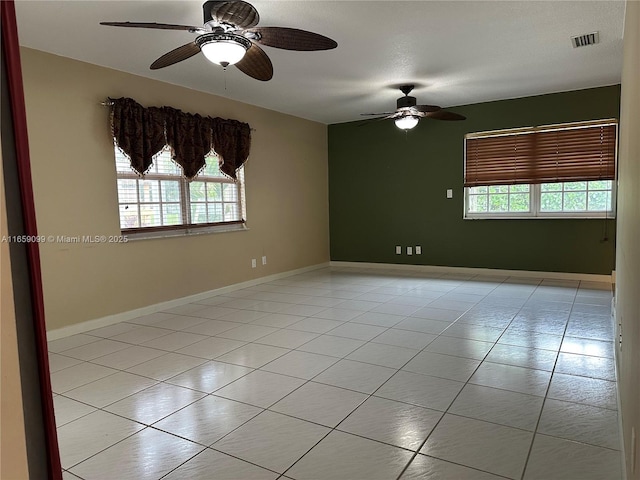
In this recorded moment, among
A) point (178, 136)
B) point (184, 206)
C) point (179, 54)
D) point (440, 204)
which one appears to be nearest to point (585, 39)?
point (440, 204)

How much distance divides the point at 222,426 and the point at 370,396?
84 centimetres

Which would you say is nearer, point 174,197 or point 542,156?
point 174,197

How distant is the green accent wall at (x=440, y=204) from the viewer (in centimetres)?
562

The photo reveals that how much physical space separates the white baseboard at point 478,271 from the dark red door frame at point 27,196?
6.11 meters

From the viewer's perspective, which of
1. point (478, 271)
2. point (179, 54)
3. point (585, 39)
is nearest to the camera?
point (179, 54)

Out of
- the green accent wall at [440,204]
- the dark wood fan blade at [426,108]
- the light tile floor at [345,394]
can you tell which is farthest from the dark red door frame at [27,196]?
the green accent wall at [440,204]

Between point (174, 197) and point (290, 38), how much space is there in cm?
278

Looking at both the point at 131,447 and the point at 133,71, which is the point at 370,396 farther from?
the point at 133,71

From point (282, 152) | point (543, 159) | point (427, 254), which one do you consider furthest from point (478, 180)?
point (282, 152)

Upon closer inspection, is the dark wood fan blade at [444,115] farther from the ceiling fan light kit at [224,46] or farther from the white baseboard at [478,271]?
the ceiling fan light kit at [224,46]

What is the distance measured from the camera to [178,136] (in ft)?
15.5

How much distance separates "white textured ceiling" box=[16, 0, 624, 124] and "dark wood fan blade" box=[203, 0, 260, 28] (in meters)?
0.54

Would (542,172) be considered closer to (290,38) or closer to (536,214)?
(536,214)

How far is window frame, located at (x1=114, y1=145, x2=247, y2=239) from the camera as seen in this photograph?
4.40 meters
